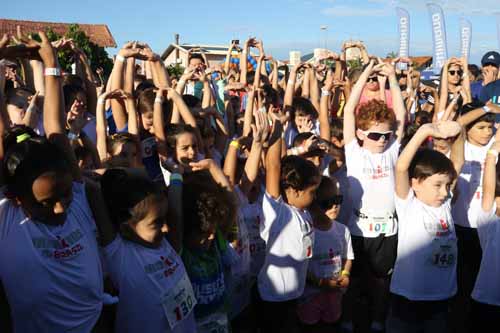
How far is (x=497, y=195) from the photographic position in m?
3.62

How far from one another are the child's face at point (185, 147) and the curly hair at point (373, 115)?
4.65ft

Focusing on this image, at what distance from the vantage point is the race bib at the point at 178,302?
248cm

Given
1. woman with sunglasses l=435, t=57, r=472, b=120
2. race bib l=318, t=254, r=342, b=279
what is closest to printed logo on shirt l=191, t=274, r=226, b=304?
race bib l=318, t=254, r=342, b=279

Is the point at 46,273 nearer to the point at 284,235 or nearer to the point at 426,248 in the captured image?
the point at 284,235

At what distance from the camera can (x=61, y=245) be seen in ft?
7.52

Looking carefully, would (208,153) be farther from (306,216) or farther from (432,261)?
(432,261)

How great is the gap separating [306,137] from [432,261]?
4.78ft

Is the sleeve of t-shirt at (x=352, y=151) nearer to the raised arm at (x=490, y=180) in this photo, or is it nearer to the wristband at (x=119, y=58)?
the raised arm at (x=490, y=180)

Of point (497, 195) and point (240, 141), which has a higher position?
point (240, 141)

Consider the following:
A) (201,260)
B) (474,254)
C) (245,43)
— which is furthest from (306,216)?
(245,43)

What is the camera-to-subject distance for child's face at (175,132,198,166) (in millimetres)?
3715

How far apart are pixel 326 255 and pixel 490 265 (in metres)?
1.13

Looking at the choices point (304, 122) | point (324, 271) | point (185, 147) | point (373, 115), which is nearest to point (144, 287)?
point (185, 147)

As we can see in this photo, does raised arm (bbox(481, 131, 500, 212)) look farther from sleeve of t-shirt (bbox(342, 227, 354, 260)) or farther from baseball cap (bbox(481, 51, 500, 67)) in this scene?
baseball cap (bbox(481, 51, 500, 67))
